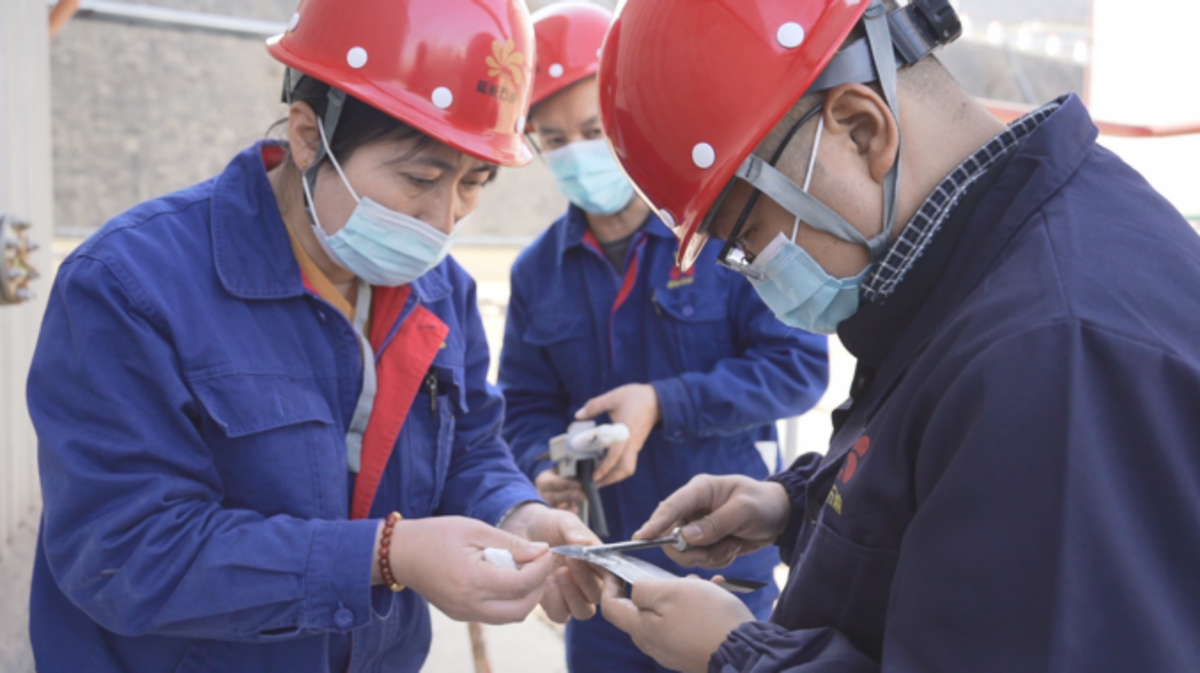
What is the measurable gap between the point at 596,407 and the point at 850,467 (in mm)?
1296

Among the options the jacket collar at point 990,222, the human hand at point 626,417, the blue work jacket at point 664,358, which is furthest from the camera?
the blue work jacket at point 664,358

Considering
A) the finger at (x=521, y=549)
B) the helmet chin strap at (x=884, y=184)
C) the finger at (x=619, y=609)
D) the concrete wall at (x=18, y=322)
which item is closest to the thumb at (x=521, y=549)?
the finger at (x=521, y=549)

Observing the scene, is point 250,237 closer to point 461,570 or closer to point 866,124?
point 461,570

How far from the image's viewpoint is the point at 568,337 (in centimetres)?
269

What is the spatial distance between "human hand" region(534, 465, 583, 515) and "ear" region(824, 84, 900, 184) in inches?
61.5

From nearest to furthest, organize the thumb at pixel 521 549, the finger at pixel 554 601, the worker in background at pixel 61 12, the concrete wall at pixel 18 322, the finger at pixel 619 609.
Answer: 1. the finger at pixel 619 609
2. the thumb at pixel 521 549
3. the finger at pixel 554 601
4. the concrete wall at pixel 18 322
5. the worker in background at pixel 61 12

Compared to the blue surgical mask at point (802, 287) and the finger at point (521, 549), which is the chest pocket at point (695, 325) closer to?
the finger at point (521, 549)

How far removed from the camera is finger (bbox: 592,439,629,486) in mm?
2402

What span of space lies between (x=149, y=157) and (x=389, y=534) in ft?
63.8

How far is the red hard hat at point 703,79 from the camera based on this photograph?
3.93 ft

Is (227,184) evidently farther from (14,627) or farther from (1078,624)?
(14,627)

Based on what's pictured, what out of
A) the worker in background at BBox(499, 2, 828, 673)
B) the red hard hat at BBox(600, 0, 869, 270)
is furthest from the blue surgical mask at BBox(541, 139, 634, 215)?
the red hard hat at BBox(600, 0, 869, 270)

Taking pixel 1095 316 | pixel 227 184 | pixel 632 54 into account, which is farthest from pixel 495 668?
pixel 1095 316

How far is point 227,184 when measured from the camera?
5.82 feet
